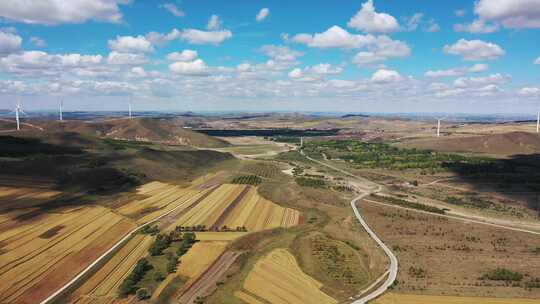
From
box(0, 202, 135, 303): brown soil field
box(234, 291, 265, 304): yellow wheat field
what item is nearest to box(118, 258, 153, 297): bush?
box(0, 202, 135, 303): brown soil field

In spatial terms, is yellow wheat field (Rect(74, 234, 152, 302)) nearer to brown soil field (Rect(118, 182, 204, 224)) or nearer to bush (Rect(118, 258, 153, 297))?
bush (Rect(118, 258, 153, 297))

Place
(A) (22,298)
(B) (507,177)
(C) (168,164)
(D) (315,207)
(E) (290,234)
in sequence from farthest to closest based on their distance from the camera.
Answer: (C) (168,164)
(B) (507,177)
(D) (315,207)
(E) (290,234)
(A) (22,298)

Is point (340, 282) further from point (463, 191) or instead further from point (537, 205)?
point (463, 191)

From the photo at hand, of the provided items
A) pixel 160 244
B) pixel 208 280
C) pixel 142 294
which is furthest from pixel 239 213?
pixel 142 294

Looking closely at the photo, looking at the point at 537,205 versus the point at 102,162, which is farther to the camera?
the point at 102,162

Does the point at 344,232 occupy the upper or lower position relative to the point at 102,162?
lower

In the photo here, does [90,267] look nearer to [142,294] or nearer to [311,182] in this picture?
[142,294]

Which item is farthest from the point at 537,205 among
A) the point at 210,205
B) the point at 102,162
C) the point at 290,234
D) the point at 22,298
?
the point at 102,162
